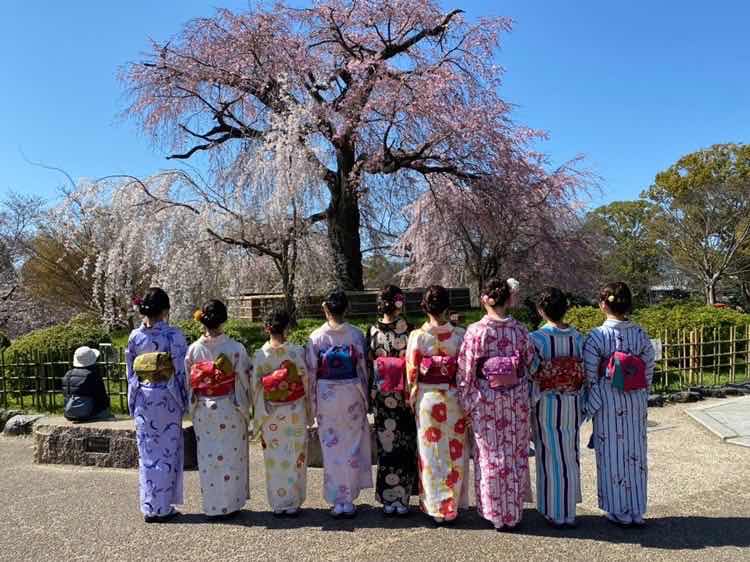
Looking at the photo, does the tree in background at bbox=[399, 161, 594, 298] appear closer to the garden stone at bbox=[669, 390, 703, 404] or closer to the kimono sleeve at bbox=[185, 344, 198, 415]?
the garden stone at bbox=[669, 390, 703, 404]

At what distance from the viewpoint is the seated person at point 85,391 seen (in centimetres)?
541

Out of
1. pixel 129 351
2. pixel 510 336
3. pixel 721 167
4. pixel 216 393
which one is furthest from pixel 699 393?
pixel 721 167

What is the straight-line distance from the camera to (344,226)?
519 inches

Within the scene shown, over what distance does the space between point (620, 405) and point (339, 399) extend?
5.97 ft

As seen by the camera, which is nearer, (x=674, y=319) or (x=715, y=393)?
(x=715, y=393)

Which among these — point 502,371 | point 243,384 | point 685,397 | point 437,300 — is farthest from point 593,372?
point 685,397

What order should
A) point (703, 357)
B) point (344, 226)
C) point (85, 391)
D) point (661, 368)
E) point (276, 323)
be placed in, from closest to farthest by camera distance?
point (276, 323), point (85, 391), point (661, 368), point (703, 357), point (344, 226)

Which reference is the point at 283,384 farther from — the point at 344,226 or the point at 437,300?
the point at 344,226

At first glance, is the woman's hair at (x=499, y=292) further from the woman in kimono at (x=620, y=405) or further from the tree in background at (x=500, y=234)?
the tree in background at (x=500, y=234)

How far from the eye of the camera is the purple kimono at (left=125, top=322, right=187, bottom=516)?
12.5 feet

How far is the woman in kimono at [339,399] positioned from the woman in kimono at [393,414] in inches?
5.4

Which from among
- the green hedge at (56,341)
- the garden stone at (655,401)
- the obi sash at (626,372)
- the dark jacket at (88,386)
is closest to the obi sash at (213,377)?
the dark jacket at (88,386)

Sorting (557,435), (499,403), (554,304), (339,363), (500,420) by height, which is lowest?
(557,435)

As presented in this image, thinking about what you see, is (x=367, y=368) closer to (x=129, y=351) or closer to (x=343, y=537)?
(x=343, y=537)
